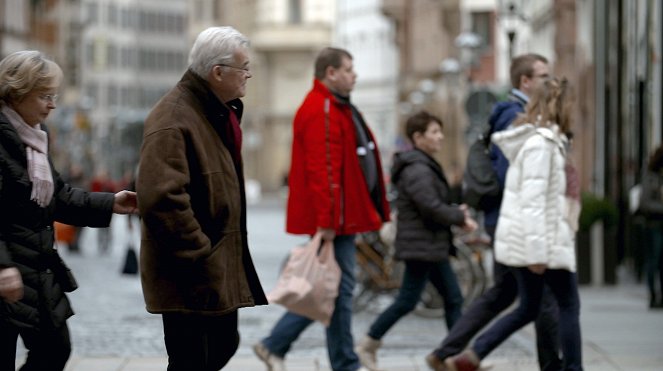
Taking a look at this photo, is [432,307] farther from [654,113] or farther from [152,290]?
[152,290]

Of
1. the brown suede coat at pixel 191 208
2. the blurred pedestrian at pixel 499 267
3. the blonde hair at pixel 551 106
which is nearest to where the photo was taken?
the brown suede coat at pixel 191 208

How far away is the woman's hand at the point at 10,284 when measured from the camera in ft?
25.7

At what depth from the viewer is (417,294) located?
13133mm

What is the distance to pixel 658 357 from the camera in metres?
13.9

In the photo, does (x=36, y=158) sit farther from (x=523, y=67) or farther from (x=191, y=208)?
(x=523, y=67)

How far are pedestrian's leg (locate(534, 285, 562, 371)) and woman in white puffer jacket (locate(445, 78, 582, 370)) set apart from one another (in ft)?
0.22

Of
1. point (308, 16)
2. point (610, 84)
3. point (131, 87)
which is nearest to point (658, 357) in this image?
point (610, 84)

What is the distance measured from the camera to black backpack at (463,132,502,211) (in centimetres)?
1192

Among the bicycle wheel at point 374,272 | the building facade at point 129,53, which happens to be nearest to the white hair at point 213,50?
the bicycle wheel at point 374,272

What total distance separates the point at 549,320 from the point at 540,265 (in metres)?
0.59

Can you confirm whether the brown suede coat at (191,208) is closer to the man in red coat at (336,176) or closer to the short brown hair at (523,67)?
the man in red coat at (336,176)

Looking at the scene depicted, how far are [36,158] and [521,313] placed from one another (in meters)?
3.94

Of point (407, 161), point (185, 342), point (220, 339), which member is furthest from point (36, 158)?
point (407, 161)

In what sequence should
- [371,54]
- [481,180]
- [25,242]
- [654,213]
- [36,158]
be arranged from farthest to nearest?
[371,54] → [654,213] → [481,180] → [36,158] → [25,242]
